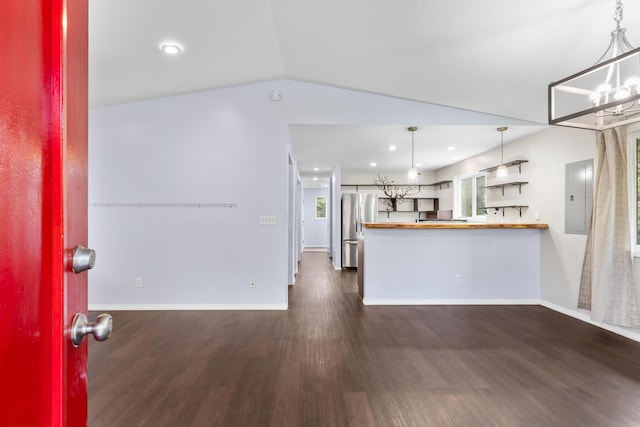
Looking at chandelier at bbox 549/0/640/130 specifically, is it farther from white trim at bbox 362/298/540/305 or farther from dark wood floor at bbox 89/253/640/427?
white trim at bbox 362/298/540/305

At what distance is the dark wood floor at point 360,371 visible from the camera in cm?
192

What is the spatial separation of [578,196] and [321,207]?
7783mm

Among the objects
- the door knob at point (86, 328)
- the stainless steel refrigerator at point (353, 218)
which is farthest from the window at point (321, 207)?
the door knob at point (86, 328)

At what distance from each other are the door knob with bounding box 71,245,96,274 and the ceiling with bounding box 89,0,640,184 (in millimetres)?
2424

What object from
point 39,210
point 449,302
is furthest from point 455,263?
point 39,210

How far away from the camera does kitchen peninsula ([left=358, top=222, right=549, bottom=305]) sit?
4211 mm

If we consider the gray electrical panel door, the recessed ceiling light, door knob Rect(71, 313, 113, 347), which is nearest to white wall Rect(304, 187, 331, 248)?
the gray electrical panel door

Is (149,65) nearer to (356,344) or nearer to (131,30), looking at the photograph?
(131,30)

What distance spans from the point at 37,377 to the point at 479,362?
2.85 m

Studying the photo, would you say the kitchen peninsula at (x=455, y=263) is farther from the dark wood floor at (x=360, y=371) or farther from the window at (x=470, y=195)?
the window at (x=470, y=195)

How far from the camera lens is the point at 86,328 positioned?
63cm

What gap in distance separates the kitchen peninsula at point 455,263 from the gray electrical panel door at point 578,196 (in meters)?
0.50

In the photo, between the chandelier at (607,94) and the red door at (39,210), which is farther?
the chandelier at (607,94)

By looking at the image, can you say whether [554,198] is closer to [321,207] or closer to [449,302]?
[449,302]
